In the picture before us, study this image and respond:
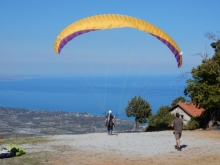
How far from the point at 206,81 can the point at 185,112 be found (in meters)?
23.8

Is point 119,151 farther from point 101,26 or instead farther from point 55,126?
point 55,126

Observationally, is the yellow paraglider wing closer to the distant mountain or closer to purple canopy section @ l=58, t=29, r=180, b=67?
purple canopy section @ l=58, t=29, r=180, b=67

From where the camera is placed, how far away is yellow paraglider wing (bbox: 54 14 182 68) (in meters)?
14.3

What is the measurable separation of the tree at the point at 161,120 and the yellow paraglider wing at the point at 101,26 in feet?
101

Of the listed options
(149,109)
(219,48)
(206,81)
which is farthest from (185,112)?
(206,81)

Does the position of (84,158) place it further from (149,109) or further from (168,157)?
(149,109)

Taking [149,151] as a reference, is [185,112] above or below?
above

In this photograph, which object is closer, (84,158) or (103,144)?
(84,158)

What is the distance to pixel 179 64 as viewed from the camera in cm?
1662

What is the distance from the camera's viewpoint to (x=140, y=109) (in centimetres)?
5669

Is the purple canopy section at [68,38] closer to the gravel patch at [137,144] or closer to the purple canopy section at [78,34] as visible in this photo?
the purple canopy section at [78,34]

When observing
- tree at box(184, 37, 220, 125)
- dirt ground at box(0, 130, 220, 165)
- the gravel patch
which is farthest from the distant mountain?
dirt ground at box(0, 130, 220, 165)

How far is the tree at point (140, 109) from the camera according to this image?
56.7 metres

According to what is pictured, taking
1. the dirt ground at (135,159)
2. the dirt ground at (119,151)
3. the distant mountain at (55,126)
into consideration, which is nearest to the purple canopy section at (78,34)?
the dirt ground at (119,151)
